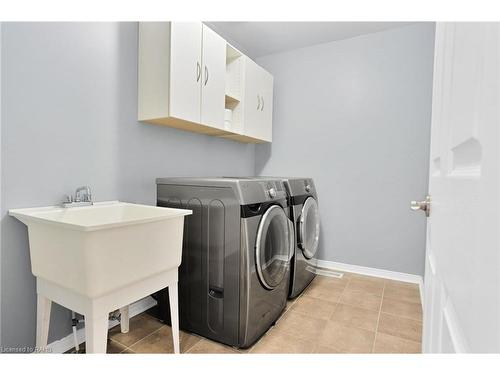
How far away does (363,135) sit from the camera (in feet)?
8.99

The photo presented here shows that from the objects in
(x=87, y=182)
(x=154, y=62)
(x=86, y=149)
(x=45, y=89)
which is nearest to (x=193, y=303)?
(x=87, y=182)

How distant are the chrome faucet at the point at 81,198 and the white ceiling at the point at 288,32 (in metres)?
1.94

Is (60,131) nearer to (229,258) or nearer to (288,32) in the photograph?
(229,258)

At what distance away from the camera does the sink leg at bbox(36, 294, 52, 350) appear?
1.29 m

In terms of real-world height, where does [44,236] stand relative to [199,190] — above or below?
below

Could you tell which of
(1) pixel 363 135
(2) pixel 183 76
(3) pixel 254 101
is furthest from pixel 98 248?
(1) pixel 363 135

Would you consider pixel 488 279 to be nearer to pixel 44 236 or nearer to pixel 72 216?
A: pixel 44 236

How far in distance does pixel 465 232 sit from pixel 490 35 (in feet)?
0.71

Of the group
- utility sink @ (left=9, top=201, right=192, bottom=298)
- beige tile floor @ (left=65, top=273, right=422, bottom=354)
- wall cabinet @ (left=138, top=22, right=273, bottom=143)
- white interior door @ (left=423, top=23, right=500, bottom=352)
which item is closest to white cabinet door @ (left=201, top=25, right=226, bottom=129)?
wall cabinet @ (left=138, top=22, right=273, bottom=143)

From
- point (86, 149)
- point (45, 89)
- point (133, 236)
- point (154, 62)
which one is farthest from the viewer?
point (154, 62)

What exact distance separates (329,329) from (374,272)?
1.20 metres
